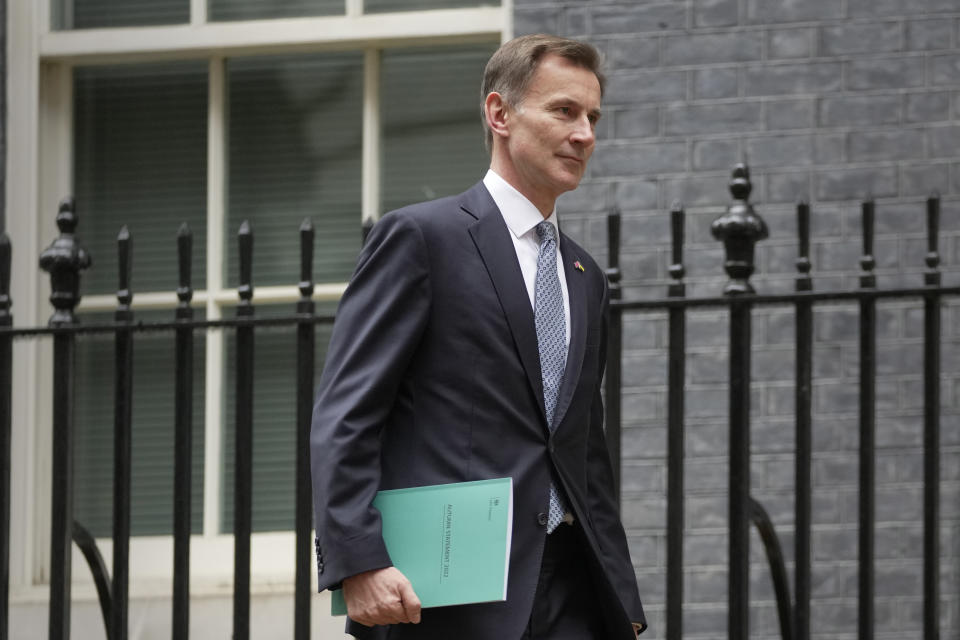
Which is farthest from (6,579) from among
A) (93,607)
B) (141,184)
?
(141,184)

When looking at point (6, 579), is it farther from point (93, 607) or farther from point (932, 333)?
point (932, 333)

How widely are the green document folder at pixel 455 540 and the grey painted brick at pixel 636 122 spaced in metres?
2.72

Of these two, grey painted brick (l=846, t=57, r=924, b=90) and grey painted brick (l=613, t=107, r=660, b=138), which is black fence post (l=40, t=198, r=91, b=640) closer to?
grey painted brick (l=613, t=107, r=660, b=138)

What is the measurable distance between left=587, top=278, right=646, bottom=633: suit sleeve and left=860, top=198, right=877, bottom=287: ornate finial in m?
1.11

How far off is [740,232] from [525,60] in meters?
1.21

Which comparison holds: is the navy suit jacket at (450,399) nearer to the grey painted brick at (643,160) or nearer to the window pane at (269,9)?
the grey painted brick at (643,160)

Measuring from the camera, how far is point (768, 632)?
4777mm

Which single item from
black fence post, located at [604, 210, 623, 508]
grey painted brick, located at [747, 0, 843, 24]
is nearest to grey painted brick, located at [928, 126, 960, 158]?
grey painted brick, located at [747, 0, 843, 24]

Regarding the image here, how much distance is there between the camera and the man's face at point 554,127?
108 inches

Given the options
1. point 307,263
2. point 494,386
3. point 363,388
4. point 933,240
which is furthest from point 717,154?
point 363,388

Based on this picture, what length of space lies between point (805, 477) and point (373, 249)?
5.23ft

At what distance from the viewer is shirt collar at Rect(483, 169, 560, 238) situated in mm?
2801

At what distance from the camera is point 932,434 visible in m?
3.72

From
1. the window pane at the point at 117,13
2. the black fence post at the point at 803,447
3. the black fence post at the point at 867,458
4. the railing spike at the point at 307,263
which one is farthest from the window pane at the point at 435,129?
the black fence post at the point at 867,458
